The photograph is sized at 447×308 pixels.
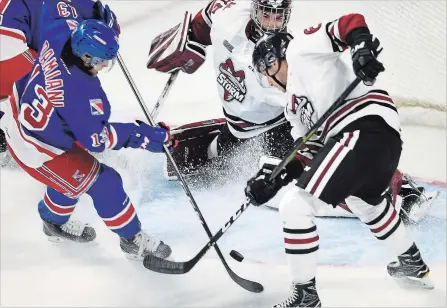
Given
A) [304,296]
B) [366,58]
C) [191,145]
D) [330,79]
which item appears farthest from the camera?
[191,145]

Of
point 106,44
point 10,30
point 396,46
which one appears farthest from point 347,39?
point 396,46

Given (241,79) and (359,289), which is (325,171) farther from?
(241,79)

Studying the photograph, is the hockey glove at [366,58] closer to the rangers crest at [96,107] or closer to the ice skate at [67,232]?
the rangers crest at [96,107]

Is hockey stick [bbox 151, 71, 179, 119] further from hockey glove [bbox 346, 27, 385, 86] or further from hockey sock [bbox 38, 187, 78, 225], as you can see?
hockey glove [bbox 346, 27, 385, 86]

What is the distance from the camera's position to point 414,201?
109 inches

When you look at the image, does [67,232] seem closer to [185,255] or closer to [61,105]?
[185,255]

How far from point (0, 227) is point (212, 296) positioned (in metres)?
0.89

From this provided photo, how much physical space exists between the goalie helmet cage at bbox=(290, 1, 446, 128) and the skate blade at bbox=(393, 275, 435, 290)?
1.20 metres

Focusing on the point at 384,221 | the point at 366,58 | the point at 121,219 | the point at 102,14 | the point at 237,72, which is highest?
the point at 366,58

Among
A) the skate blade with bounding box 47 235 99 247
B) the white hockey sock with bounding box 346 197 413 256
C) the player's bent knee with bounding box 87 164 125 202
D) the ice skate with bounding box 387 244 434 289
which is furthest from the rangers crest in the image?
the ice skate with bounding box 387 244 434 289

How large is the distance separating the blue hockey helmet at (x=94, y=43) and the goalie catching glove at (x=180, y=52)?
733mm

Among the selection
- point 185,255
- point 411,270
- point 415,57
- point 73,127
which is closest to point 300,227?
point 411,270

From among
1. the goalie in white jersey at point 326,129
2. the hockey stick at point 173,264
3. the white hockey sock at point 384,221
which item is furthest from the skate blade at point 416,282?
the hockey stick at point 173,264

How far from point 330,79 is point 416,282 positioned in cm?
79
